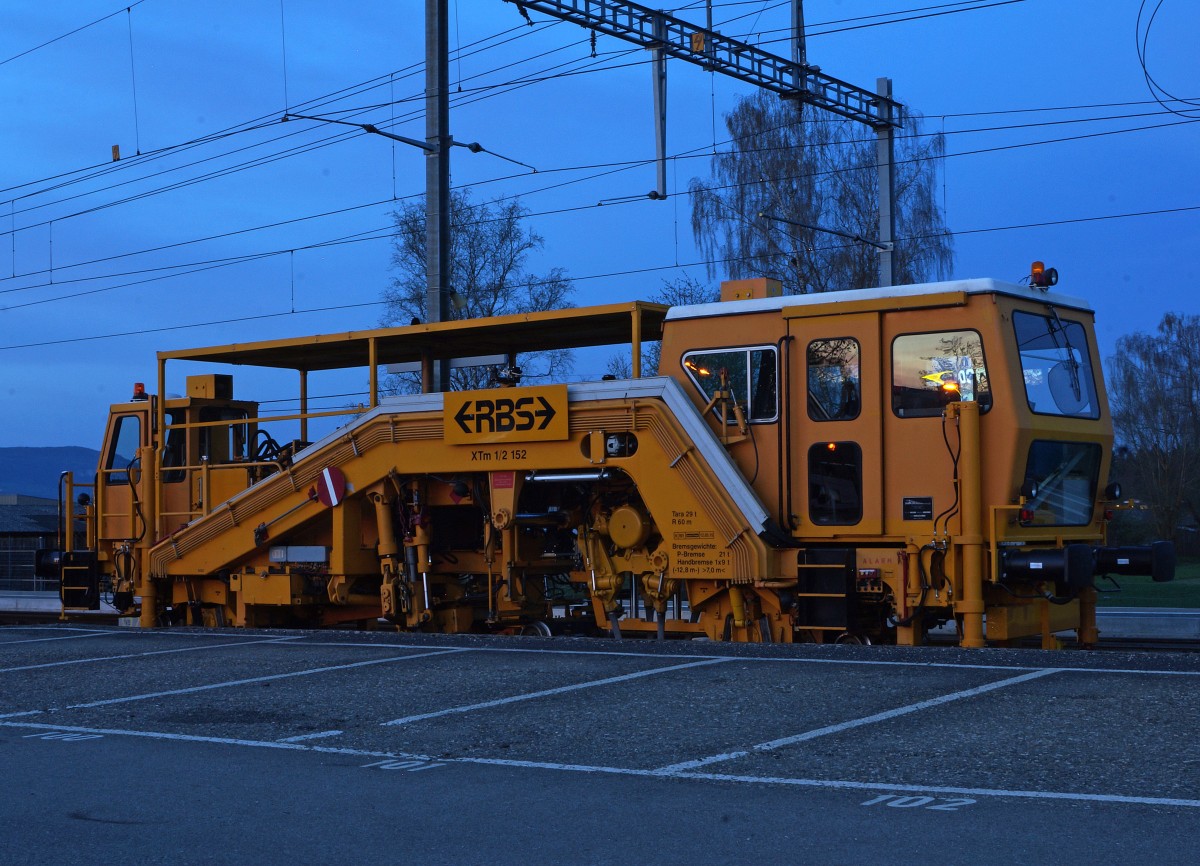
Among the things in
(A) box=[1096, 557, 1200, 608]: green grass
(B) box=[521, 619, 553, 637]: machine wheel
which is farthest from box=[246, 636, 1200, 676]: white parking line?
(A) box=[1096, 557, 1200, 608]: green grass

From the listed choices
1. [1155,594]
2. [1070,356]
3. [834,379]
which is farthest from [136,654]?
[1155,594]

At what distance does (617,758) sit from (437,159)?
12.8 metres

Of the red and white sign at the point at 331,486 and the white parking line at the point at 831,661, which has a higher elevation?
the red and white sign at the point at 331,486

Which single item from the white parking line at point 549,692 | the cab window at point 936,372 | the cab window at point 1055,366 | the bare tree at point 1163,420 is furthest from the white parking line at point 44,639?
the bare tree at point 1163,420

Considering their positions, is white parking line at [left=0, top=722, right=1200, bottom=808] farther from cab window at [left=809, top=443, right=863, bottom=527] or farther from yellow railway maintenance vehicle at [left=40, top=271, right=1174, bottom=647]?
cab window at [left=809, top=443, right=863, bottom=527]

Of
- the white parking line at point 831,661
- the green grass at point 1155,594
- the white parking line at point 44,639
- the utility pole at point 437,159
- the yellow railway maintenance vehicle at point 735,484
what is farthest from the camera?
the green grass at point 1155,594

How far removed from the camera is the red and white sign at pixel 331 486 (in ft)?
48.4

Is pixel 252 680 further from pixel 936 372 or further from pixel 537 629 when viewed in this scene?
pixel 936 372

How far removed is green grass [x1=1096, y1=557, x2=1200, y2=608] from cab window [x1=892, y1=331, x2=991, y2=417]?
9.03 meters

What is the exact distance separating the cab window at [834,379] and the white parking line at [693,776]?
222 inches

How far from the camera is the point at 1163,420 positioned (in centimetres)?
5928

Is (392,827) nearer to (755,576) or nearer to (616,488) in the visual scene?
(755,576)

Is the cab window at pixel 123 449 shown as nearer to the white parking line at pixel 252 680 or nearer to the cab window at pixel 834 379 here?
the white parking line at pixel 252 680

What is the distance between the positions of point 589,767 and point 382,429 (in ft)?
25.9
